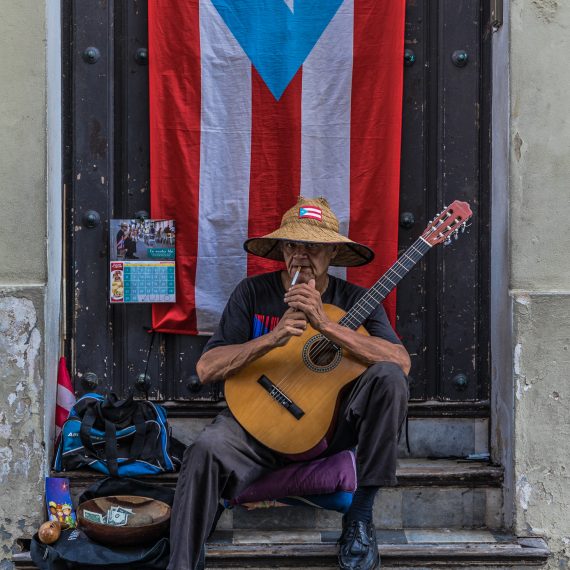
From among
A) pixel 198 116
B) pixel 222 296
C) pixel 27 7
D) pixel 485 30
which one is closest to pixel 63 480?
pixel 222 296

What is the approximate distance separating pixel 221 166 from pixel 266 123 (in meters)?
0.32

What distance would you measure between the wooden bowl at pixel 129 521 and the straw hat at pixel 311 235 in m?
1.28

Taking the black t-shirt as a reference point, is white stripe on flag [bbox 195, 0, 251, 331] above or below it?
above

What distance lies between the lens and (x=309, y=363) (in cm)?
396

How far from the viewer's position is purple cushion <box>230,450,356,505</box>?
4004 mm

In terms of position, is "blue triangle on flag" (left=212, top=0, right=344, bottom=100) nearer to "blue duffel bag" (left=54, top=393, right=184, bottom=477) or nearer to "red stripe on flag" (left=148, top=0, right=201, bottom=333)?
"red stripe on flag" (left=148, top=0, right=201, bottom=333)

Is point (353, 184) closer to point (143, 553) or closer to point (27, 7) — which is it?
point (27, 7)

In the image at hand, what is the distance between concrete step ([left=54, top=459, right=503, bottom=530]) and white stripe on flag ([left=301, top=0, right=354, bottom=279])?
113 centimetres

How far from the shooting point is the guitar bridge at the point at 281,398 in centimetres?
389

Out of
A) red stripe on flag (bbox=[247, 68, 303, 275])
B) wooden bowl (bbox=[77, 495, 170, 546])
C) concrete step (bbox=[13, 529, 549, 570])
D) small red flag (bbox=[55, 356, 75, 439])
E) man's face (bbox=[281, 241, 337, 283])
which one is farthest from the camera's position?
red stripe on flag (bbox=[247, 68, 303, 275])

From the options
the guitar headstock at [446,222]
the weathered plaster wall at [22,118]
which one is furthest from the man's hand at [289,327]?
the weathered plaster wall at [22,118]

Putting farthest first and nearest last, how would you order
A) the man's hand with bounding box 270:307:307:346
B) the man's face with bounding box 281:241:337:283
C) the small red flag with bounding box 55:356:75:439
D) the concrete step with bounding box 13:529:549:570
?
the small red flag with bounding box 55:356:75:439, the man's face with bounding box 281:241:337:283, the concrete step with bounding box 13:529:549:570, the man's hand with bounding box 270:307:307:346

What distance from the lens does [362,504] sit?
12.5ft

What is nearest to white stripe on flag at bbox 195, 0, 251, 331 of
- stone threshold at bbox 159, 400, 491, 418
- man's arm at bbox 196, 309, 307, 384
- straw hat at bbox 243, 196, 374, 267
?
straw hat at bbox 243, 196, 374, 267
